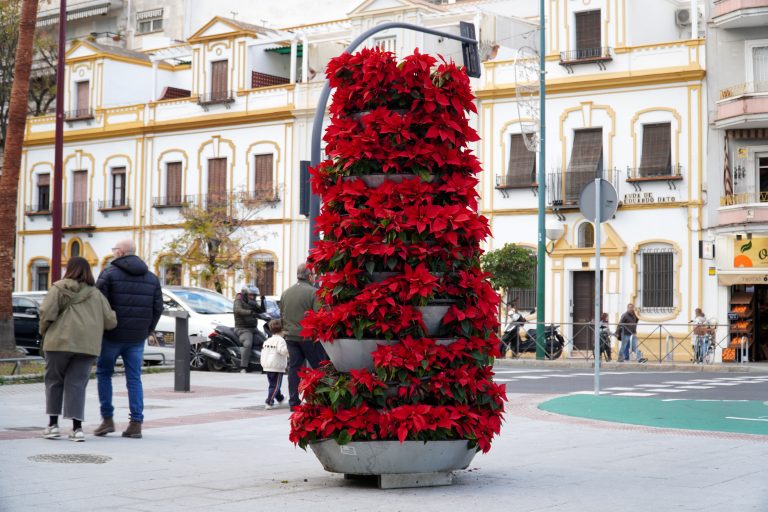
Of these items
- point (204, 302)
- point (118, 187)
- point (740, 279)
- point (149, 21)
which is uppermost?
point (149, 21)

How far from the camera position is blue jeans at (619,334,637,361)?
33594 millimetres

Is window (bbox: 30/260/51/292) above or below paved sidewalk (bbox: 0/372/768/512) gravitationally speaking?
above

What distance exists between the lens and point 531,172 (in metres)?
39.6

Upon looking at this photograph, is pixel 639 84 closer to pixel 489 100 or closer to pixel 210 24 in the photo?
pixel 489 100

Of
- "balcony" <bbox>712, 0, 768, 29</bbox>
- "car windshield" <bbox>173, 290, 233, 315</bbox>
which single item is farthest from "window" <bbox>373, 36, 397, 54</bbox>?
"car windshield" <bbox>173, 290, 233, 315</bbox>

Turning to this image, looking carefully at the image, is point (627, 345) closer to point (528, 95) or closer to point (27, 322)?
point (528, 95)

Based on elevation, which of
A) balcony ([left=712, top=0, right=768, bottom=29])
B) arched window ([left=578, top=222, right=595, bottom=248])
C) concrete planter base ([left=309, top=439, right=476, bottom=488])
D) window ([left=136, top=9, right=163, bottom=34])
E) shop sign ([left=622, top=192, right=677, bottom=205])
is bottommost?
concrete planter base ([left=309, top=439, right=476, bottom=488])

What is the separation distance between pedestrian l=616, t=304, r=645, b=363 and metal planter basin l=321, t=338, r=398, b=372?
25.2m

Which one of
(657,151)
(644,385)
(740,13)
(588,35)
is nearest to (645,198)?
(657,151)

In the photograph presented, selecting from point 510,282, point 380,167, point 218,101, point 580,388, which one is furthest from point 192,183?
point 380,167

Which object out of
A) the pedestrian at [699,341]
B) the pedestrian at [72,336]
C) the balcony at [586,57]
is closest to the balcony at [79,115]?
the balcony at [586,57]

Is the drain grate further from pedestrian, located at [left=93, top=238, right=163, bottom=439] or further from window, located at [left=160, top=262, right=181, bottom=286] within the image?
window, located at [left=160, top=262, right=181, bottom=286]

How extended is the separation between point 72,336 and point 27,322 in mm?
17984

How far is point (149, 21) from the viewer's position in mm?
57688
